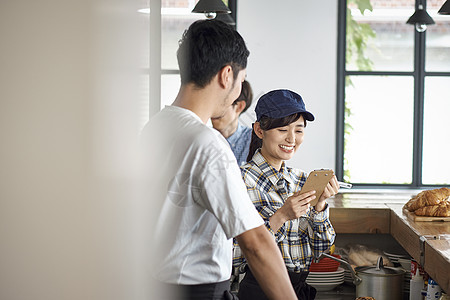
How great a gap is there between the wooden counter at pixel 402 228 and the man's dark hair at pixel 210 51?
0.94 meters

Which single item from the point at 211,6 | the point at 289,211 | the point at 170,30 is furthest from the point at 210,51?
the point at 211,6

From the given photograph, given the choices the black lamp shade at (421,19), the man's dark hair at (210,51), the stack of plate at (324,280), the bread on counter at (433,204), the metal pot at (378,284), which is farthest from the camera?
the black lamp shade at (421,19)

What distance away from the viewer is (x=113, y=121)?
29 centimetres

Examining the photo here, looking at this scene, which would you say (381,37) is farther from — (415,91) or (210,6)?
(210,6)

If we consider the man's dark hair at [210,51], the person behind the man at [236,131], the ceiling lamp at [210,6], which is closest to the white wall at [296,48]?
the ceiling lamp at [210,6]

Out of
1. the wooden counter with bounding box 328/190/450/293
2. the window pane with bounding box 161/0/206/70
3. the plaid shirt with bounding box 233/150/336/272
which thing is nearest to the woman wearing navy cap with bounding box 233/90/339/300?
the plaid shirt with bounding box 233/150/336/272

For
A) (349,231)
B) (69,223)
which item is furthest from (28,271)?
(349,231)

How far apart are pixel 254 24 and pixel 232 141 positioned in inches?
81.2

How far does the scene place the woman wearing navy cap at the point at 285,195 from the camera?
169 cm

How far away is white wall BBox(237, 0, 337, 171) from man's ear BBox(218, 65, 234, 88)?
393cm

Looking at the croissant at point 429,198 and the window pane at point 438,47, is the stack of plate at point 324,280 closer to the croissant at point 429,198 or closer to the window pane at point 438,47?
the croissant at point 429,198

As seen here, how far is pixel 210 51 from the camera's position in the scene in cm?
106

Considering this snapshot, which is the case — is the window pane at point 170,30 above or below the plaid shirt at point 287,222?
above

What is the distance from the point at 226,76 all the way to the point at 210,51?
0.06m
